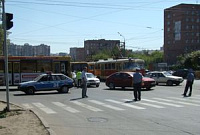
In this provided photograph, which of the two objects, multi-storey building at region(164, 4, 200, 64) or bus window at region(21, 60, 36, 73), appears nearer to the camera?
bus window at region(21, 60, 36, 73)

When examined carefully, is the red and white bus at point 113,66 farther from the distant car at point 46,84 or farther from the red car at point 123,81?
the distant car at point 46,84

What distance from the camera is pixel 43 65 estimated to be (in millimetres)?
29250

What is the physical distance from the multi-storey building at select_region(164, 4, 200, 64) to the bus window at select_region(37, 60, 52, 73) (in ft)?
314

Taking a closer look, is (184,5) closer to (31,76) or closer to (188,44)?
(188,44)

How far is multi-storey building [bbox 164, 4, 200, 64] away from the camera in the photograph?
12103cm

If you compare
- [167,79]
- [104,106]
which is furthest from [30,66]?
[104,106]

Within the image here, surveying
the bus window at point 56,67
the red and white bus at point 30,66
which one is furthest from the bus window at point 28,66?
the bus window at point 56,67

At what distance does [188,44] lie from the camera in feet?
404

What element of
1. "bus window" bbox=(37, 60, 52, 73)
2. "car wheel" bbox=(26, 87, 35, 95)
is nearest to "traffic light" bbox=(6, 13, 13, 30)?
"car wheel" bbox=(26, 87, 35, 95)

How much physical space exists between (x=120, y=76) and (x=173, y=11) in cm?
10357

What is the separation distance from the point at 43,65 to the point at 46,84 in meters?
6.32

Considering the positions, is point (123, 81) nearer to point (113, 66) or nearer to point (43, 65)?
point (43, 65)

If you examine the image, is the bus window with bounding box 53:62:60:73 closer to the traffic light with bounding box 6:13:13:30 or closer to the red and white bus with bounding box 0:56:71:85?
the red and white bus with bounding box 0:56:71:85

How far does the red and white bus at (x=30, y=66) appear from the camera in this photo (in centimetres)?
2789
